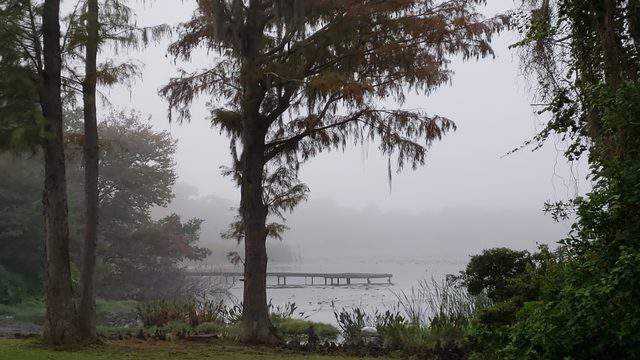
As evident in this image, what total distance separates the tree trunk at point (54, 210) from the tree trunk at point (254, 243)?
308 centimetres

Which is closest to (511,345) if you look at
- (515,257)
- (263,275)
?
(515,257)

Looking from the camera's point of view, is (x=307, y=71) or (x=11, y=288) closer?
(x=307, y=71)

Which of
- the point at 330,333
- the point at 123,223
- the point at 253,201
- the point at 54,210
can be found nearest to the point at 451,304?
the point at 330,333

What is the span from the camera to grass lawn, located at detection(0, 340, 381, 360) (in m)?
7.32

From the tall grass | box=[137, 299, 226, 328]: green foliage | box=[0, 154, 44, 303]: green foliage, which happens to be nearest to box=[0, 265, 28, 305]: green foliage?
box=[0, 154, 44, 303]: green foliage

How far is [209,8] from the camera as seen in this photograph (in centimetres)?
1121

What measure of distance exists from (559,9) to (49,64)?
666 centimetres

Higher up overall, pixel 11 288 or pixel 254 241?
pixel 254 241

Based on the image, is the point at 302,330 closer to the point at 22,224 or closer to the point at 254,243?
the point at 254,243

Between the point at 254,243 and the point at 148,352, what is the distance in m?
3.12

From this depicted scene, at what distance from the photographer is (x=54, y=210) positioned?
336 inches

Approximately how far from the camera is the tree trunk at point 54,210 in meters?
8.42

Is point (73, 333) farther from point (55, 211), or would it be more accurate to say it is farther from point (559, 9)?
point (559, 9)

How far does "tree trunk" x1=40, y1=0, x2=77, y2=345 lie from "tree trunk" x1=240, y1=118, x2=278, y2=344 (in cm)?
308
